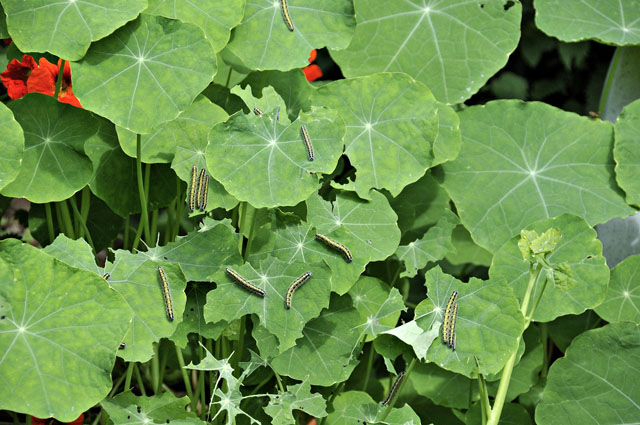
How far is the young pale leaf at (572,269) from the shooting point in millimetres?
1532

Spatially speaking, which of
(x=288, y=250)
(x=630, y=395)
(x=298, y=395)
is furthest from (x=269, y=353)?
(x=630, y=395)

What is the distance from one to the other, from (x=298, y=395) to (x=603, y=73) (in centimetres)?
266

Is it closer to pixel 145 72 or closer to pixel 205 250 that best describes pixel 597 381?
pixel 205 250

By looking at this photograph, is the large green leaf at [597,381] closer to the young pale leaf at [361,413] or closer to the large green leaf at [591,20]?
the young pale leaf at [361,413]

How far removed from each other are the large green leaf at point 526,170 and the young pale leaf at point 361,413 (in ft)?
1.71

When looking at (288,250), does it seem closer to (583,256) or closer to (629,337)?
(583,256)

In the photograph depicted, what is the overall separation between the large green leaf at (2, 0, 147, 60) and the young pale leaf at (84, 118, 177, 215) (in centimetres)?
21

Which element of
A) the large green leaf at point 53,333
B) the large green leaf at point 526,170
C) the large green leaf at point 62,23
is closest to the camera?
the large green leaf at point 53,333

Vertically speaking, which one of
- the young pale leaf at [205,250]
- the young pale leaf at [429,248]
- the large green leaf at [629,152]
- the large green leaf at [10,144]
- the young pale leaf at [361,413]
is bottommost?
the young pale leaf at [361,413]

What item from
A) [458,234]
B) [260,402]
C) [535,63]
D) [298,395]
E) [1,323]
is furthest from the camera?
[535,63]

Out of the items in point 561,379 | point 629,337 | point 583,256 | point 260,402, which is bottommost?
point 260,402

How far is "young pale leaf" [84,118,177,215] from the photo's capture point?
1602mm

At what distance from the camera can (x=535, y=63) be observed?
3.18m

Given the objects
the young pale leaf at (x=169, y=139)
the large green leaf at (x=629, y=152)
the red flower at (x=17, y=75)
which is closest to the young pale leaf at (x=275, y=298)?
the young pale leaf at (x=169, y=139)
